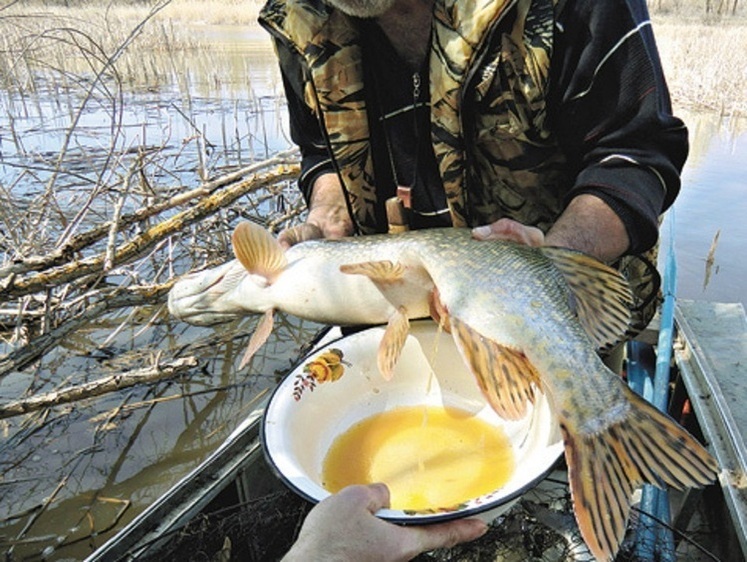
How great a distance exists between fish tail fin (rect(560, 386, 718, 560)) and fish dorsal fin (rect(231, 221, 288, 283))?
44.4 inches

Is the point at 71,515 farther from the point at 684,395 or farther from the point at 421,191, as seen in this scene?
the point at 684,395

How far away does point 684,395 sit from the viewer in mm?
2496

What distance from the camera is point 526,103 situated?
6.45 ft

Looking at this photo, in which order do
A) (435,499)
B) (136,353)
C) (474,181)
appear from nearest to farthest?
(435,499)
(474,181)
(136,353)

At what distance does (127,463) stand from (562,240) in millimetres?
2343

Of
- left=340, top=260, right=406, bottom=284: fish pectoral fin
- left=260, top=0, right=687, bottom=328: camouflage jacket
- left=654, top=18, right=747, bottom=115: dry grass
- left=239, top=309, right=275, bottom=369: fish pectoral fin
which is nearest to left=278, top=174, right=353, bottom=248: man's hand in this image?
left=260, top=0, right=687, bottom=328: camouflage jacket

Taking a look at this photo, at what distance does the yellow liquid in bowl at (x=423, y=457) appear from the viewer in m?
1.48

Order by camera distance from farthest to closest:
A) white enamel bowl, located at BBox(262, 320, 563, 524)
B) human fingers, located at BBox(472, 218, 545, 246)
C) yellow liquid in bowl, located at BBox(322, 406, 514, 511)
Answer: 1. human fingers, located at BBox(472, 218, 545, 246)
2. yellow liquid in bowl, located at BBox(322, 406, 514, 511)
3. white enamel bowl, located at BBox(262, 320, 563, 524)

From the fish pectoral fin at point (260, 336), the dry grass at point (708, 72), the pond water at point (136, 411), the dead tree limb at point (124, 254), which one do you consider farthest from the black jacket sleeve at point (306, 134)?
the dry grass at point (708, 72)

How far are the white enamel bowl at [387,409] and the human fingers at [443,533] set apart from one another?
0.08 ft

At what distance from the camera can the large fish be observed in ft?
3.99

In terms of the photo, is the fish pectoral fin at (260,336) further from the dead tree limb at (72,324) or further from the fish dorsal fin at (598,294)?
the dead tree limb at (72,324)

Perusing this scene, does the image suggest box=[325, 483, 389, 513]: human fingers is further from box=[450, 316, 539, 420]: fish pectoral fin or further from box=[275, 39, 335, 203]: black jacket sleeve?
box=[275, 39, 335, 203]: black jacket sleeve

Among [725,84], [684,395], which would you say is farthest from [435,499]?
[725,84]
